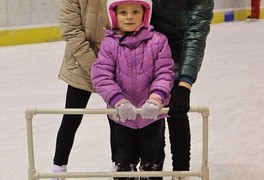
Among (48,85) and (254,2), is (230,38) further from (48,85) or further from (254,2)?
(48,85)

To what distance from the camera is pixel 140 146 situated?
5.88 ft

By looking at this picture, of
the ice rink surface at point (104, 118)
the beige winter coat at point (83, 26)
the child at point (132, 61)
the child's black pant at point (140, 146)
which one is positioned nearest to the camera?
the child at point (132, 61)

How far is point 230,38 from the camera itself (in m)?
5.98

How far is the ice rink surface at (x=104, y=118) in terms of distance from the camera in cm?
238

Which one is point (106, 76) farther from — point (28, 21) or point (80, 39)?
point (28, 21)

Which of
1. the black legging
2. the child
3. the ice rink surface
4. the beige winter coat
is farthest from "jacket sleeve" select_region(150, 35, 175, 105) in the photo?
the ice rink surface

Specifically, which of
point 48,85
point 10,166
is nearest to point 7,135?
point 10,166

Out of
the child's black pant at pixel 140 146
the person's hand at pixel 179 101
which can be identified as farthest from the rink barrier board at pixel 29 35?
the person's hand at pixel 179 101

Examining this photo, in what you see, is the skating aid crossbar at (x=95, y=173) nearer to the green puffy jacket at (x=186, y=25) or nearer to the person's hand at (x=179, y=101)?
the person's hand at (x=179, y=101)

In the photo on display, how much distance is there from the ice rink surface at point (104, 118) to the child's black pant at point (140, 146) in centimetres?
53

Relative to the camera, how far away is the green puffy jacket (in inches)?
63.1

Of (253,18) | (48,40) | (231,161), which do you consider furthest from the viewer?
(253,18)

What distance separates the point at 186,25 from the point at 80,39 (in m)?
0.41

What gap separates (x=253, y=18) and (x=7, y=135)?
5.50m
